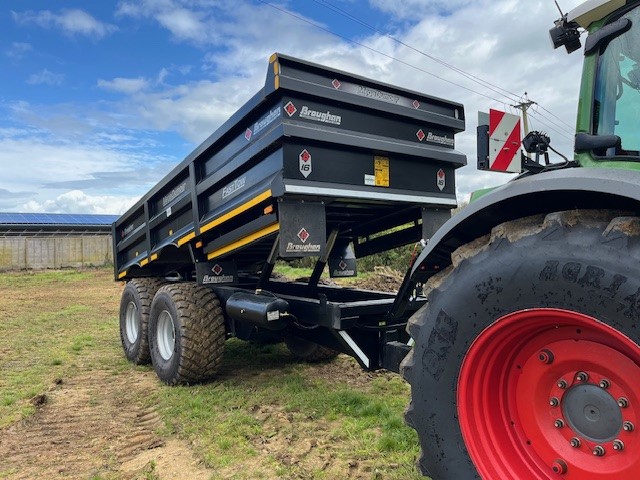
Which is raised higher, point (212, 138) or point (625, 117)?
point (212, 138)

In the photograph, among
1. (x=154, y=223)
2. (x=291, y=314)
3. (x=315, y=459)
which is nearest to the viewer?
(x=315, y=459)

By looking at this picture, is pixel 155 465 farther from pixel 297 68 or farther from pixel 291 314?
pixel 297 68

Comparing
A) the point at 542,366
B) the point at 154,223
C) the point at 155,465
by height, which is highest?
the point at 154,223

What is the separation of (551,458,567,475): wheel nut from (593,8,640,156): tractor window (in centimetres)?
129

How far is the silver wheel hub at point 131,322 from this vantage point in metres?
6.64

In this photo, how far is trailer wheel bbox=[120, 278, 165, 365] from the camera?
6.20 metres

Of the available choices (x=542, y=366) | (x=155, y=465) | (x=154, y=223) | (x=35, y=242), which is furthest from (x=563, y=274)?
(x=35, y=242)

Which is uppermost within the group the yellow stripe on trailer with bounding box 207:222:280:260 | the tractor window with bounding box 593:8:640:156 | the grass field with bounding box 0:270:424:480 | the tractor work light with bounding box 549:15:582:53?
the tractor work light with bounding box 549:15:582:53

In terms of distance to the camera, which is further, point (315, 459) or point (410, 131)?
point (410, 131)

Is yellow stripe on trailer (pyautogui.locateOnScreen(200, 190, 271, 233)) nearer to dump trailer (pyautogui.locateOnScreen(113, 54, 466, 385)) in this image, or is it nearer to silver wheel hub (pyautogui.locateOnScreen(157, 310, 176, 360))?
dump trailer (pyautogui.locateOnScreen(113, 54, 466, 385))

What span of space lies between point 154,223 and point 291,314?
2537 millimetres

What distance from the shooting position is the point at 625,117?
7.32ft

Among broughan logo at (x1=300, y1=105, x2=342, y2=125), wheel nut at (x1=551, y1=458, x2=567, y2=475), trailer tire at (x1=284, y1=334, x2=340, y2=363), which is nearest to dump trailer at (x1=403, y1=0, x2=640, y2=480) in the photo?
wheel nut at (x1=551, y1=458, x2=567, y2=475)

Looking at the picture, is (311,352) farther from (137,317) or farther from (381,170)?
(381,170)
